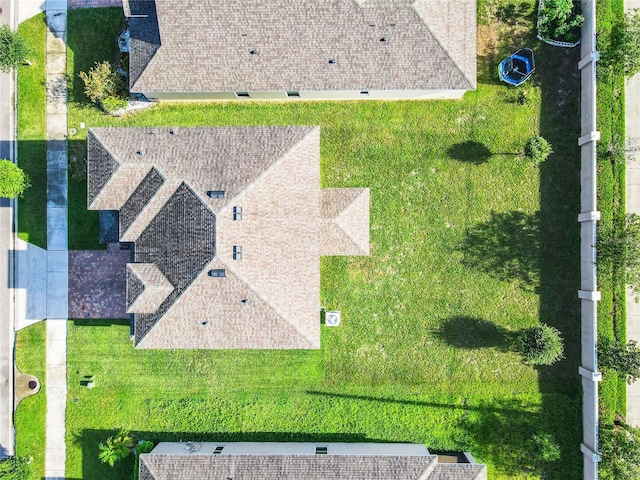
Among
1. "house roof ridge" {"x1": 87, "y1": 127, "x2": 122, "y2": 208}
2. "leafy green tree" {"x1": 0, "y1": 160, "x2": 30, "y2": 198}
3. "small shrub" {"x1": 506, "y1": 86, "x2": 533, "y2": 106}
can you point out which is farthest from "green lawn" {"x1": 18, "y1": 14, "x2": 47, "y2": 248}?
"small shrub" {"x1": 506, "y1": 86, "x2": 533, "y2": 106}

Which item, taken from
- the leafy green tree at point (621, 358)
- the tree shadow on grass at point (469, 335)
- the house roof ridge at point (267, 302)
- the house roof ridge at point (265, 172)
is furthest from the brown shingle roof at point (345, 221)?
the leafy green tree at point (621, 358)

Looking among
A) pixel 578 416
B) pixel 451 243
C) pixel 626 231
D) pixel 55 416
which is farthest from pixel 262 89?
pixel 578 416

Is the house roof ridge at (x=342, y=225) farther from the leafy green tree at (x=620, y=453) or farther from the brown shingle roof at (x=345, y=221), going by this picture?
the leafy green tree at (x=620, y=453)

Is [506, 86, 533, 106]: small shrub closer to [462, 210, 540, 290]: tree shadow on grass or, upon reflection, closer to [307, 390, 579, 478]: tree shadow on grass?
[462, 210, 540, 290]: tree shadow on grass

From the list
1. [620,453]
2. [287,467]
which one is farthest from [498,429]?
[287,467]

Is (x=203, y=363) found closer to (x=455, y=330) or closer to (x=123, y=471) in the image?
(x=123, y=471)

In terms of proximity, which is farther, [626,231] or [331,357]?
[331,357]
